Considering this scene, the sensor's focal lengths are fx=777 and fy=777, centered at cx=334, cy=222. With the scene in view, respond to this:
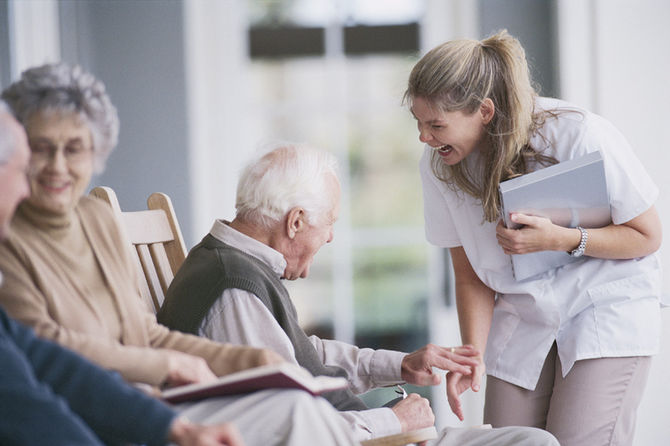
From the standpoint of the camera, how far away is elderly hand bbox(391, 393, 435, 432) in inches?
64.1

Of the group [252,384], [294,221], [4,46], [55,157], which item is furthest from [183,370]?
[4,46]

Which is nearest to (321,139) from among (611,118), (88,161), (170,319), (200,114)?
(200,114)

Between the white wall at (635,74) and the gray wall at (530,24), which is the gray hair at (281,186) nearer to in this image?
the white wall at (635,74)

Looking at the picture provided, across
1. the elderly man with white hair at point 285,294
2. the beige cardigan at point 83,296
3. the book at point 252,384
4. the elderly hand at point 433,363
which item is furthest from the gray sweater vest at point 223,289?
the book at point 252,384

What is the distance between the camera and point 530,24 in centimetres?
381

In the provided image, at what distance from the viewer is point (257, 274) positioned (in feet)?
5.37

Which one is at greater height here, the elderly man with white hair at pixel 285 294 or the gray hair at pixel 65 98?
the gray hair at pixel 65 98

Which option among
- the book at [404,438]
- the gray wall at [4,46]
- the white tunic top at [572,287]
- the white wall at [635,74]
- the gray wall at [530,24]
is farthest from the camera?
the gray wall at [530,24]

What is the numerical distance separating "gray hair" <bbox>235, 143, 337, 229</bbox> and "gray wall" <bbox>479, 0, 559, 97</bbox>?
229cm

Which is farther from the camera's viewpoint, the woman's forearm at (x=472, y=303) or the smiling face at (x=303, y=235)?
the woman's forearm at (x=472, y=303)

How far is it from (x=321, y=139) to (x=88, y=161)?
312 centimetres

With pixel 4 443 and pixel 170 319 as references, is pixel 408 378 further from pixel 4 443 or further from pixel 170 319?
pixel 4 443

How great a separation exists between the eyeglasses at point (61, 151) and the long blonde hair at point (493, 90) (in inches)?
36.9

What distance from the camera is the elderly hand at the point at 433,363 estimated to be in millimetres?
1857
